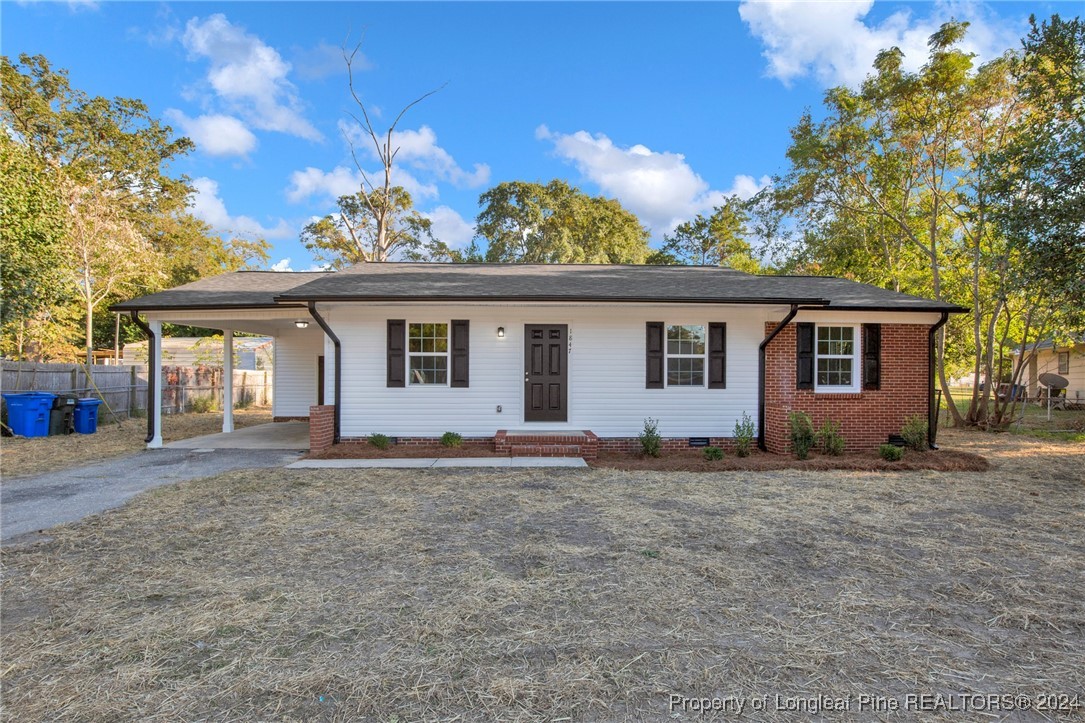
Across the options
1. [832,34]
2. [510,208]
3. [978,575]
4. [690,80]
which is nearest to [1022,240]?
[832,34]

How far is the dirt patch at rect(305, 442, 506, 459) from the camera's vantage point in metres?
8.43

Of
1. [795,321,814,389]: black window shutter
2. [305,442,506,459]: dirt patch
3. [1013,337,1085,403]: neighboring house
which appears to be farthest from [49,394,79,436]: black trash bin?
[1013,337,1085,403]: neighboring house

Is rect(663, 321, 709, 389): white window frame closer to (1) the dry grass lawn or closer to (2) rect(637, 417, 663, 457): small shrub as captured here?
(2) rect(637, 417, 663, 457): small shrub

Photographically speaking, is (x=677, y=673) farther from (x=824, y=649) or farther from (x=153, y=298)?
(x=153, y=298)

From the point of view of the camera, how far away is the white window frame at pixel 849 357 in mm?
9398

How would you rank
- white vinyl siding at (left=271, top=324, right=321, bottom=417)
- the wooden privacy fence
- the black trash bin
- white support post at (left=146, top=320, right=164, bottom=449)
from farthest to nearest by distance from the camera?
white vinyl siding at (left=271, top=324, right=321, bottom=417), the wooden privacy fence, the black trash bin, white support post at (left=146, top=320, right=164, bottom=449)

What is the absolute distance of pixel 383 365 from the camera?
920 cm

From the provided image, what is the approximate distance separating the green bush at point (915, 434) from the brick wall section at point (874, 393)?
14.2 inches

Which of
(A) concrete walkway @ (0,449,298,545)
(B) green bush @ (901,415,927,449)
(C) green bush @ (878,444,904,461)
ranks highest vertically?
(B) green bush @ (901,415,927,449)

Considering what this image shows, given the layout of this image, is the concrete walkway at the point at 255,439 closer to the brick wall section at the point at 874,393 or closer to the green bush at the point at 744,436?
the green bush at the point at 744,436

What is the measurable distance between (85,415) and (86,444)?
206cm

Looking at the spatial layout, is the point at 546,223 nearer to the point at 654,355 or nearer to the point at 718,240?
the point at 718,240

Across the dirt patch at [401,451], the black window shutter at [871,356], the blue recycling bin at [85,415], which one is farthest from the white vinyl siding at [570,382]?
the blue recycling bin at [85,415]

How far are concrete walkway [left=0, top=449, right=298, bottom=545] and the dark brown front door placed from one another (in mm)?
4267
